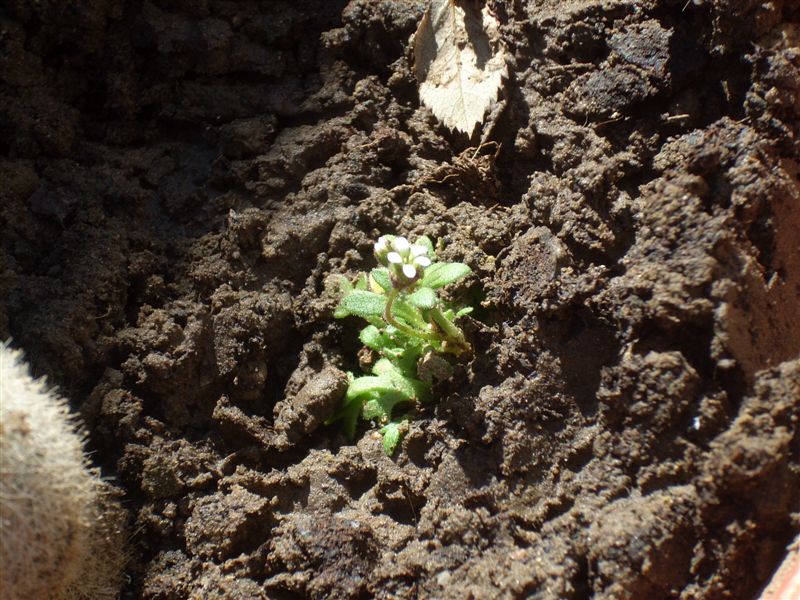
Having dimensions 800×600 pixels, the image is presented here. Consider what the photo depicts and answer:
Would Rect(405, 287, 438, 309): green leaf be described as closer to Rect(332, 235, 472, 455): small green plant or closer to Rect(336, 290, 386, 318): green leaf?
Rect(332, 235, 472, 455): small green plant

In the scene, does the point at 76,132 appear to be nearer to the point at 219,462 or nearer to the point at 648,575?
the point at 219,462

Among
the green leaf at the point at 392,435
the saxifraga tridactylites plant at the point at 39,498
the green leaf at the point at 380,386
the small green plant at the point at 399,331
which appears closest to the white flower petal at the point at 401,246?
the small green plant at the point at 399,331

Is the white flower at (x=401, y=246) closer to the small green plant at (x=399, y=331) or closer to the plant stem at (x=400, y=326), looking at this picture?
the small green plant at (x=399, y=331)

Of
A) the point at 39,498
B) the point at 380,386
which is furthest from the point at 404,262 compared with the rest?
the point at 39,498

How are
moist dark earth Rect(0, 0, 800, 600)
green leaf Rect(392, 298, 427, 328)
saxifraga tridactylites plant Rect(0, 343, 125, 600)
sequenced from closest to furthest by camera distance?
saxifraga tridactylites plant Rect(0, 343, 125, 600) → moist dark earth Rect(0, 0, 800, 600) → green leaf Rect(392, 298, 427, 328)

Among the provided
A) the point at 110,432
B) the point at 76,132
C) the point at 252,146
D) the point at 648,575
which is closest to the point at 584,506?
the point at 648,575

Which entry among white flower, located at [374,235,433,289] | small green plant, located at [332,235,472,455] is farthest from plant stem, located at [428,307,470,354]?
white flower, located at [374,235,433,289]
